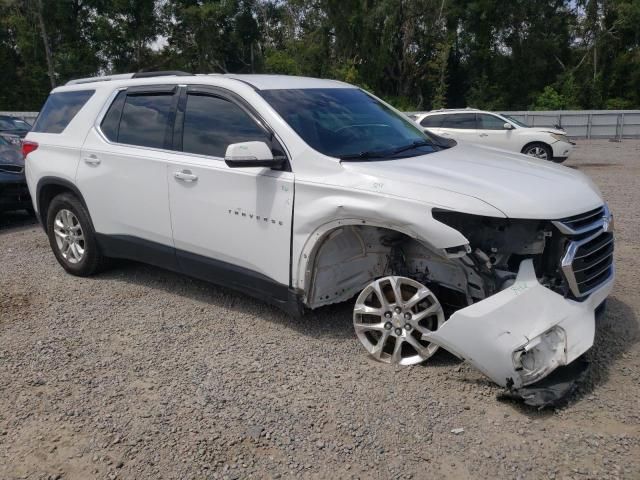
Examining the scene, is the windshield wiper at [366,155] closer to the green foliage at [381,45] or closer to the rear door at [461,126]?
the rear door at [461,126]

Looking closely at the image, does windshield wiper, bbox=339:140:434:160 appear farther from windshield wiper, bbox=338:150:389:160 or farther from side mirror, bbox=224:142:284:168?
side mirror, bbox=224:142:284:168

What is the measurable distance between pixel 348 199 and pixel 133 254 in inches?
93.5

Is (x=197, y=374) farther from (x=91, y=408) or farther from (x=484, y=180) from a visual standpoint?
(x=484, y=180)

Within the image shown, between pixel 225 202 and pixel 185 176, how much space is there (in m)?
0.44

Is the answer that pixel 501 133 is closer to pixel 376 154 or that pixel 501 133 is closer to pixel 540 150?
pixel 540 150

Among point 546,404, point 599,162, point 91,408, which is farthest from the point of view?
point 599,162

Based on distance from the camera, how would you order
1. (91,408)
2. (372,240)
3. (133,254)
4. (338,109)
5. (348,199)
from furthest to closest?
(133,254), (338,109), (372,240), (348,199), (91,408)

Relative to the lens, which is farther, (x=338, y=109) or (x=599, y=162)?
(x=599, y=162)

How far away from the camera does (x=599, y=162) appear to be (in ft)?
51.7

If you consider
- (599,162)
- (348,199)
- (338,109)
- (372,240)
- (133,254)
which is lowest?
(599,162)

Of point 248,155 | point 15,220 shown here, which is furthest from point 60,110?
point 15,220

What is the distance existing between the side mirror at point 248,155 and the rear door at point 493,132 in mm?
12415

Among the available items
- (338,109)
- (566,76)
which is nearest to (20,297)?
(338,109)

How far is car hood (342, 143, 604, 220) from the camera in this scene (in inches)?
127
